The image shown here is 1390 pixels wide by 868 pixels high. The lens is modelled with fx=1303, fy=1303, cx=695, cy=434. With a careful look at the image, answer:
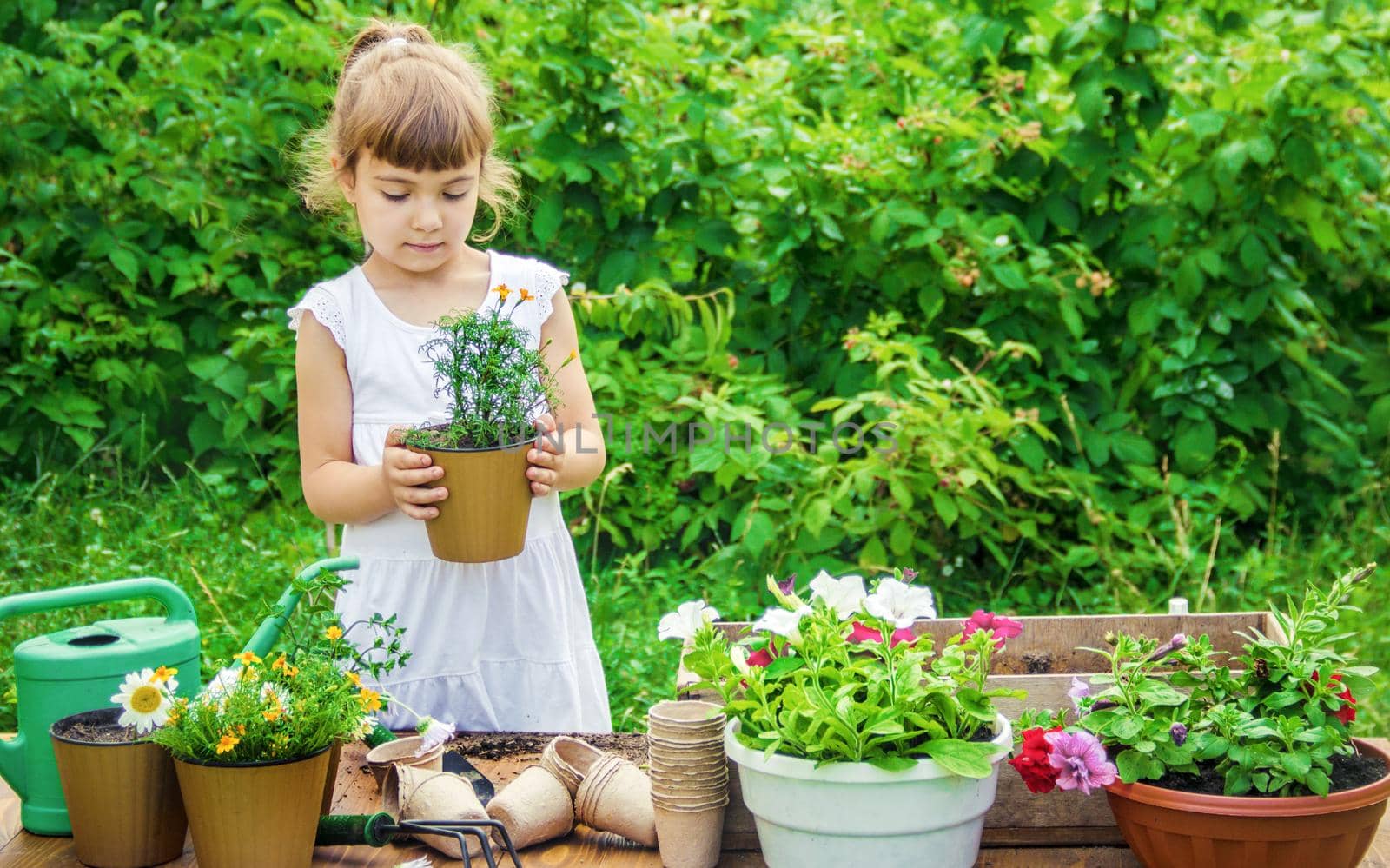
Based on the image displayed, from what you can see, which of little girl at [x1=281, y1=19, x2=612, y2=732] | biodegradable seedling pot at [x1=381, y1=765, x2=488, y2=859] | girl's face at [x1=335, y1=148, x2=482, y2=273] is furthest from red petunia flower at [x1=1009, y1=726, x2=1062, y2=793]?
girl's face at [x1=335, y1=148, x2=482, y2=273]

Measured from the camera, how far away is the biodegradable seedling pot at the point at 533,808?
4.07 feet

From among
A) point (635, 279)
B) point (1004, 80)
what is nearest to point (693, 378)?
point (635, 279)

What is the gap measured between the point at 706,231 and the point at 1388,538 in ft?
6.92

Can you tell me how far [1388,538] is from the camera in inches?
145

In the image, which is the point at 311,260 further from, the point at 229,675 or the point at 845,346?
the point at 229,675

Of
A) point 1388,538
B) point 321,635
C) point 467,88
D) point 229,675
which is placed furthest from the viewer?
point 1388,538

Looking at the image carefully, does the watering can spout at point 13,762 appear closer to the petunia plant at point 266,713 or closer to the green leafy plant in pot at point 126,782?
the green leafy plant in pot at point 126,782

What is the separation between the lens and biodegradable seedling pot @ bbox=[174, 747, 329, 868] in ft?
3.74

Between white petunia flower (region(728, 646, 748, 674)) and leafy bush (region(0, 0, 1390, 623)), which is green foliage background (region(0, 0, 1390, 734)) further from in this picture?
white petunia flower (region(728, 646, 748, 674))

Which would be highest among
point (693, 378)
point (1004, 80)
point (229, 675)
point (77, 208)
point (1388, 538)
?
point (1004, 80)

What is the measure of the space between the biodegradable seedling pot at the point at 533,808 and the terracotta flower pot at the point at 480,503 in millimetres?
350

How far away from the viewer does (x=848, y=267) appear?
3578 millimetres

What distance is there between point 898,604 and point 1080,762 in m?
0.21

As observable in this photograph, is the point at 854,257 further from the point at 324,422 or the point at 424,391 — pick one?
the point at 324,422
